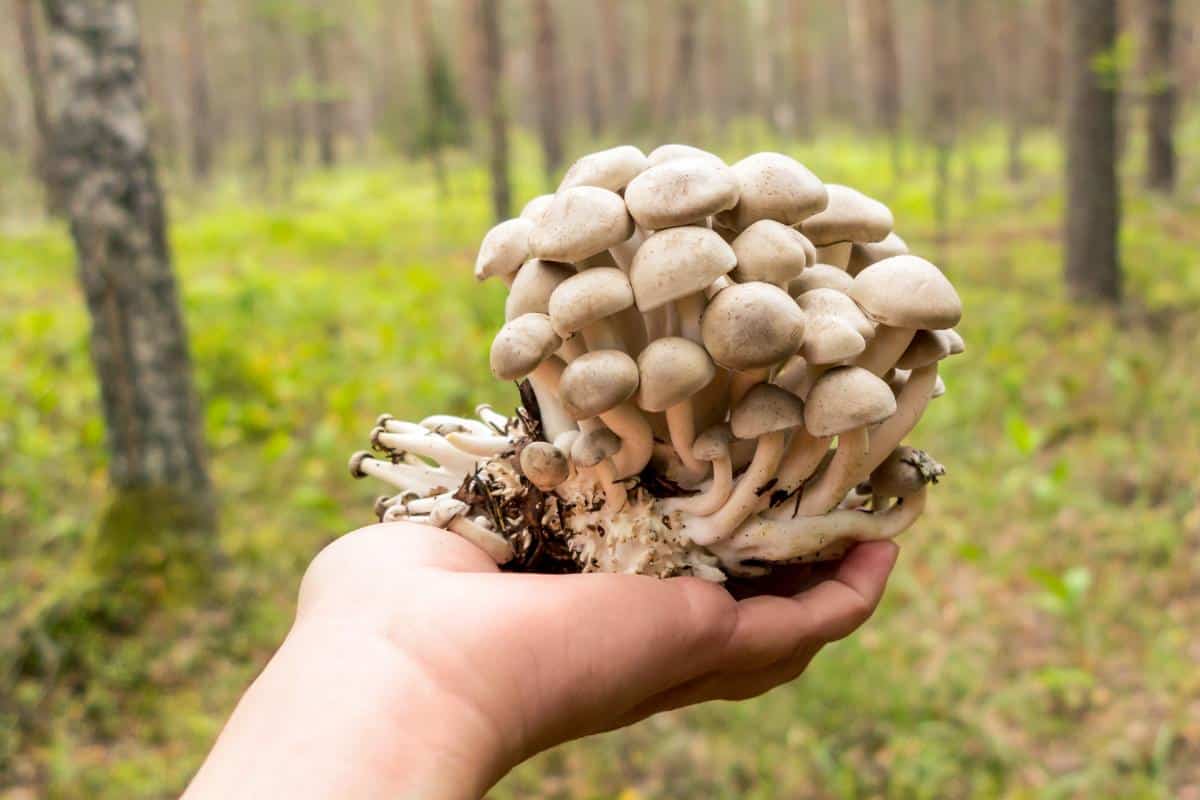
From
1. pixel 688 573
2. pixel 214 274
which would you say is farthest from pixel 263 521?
pixel 214 274

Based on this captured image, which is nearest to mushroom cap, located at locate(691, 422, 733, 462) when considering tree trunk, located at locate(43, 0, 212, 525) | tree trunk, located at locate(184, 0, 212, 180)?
tree trunk, located at locate(43, 0, 212, 525)

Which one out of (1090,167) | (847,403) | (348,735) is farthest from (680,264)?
(1090,167)

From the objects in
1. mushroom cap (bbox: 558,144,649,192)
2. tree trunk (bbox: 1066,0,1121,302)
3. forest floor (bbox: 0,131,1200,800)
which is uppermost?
mushroom cap (bbox: 558,144,649,192)

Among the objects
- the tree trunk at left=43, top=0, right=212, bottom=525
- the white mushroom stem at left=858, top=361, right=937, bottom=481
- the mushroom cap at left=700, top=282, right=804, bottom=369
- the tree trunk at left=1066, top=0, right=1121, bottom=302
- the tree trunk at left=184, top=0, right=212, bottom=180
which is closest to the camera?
the mushroom cap at left=700, top=282, right=804, bottom=369

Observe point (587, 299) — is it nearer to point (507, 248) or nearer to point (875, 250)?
point (507, 248)

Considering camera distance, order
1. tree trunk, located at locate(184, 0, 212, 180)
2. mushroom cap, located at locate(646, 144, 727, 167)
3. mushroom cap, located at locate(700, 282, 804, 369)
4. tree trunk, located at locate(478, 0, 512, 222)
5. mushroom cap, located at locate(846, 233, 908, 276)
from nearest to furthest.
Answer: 1. mushroom cap, located at locate(700, 282, 804, 369)
2. mushroom cap, located at locate(646, 144, 727, 167)
3. mushroom cap, located at locate(846, 233, 908, 276)
4. tree trunk, located at locate(478, 0, 512, 222)
5. tree trunk, located at locate(184, 0, 212, 180)

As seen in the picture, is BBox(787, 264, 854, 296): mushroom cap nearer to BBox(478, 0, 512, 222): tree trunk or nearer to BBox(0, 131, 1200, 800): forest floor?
BBox(0, 131, 1200, 800): forest floor

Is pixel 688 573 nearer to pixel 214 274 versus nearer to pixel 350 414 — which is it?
pixel 350 414
